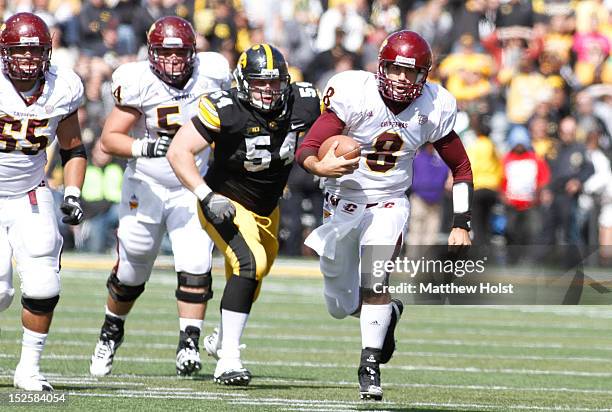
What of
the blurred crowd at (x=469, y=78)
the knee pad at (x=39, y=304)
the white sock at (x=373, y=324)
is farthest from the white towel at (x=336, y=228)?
the blurred crowd at (x=469, y=78)

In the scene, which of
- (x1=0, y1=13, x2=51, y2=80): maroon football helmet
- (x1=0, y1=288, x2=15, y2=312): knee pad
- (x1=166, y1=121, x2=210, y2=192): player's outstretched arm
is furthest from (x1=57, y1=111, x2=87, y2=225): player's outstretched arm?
(x1=0, y1=288, x2=15, y2=312): knee pad

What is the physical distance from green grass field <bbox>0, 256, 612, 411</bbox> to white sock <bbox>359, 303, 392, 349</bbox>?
0.28 meters

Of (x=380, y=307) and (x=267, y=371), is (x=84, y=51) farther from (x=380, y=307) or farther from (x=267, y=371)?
(x=380, y=307)

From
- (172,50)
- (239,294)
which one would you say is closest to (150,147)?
(172,50)

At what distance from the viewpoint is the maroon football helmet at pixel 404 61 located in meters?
6.84

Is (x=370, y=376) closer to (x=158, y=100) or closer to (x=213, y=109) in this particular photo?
(x=213, y=109)

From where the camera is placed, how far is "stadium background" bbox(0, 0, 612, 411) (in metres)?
7.69

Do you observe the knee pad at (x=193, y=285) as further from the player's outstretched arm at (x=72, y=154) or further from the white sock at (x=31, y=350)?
the white sock at (x=31, y=350)

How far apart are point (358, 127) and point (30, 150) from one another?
5.36 ft

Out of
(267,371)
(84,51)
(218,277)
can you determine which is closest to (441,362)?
(267,371)

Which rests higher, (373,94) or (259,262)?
(373,94)

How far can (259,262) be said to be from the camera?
23.8 ft

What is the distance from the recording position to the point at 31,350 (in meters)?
6.89

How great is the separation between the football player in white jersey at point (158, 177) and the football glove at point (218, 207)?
96 cm
